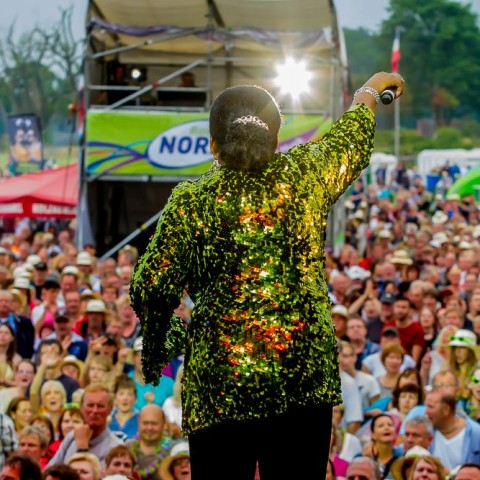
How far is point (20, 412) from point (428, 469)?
122 inches

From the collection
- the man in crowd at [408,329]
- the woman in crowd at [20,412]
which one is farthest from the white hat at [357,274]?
the woman in crowd at [20,412]

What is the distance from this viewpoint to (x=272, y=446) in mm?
3057

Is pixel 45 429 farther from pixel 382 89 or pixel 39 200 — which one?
pixel 39 200

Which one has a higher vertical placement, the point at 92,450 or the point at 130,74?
the point at 130,74

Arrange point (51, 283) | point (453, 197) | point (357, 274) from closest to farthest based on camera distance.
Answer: point (51, 283) → point (357, 274) → point (453, 197)

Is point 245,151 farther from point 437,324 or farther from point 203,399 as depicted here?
point 437,324

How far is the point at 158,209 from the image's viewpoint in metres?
20.0

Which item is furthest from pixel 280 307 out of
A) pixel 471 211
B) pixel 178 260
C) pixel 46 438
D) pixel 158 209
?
pixel 471 211

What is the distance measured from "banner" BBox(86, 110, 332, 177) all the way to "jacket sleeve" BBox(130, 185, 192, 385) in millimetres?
15029

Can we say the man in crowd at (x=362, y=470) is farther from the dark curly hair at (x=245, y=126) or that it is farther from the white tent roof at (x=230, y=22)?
the white tent roof at (x=230, y=22)

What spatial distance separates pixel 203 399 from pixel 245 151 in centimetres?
52

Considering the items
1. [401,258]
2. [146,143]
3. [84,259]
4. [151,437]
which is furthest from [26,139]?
[151,437]

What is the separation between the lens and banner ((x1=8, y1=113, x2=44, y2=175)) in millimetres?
28656

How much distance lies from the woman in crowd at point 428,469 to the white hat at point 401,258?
9.14 m
